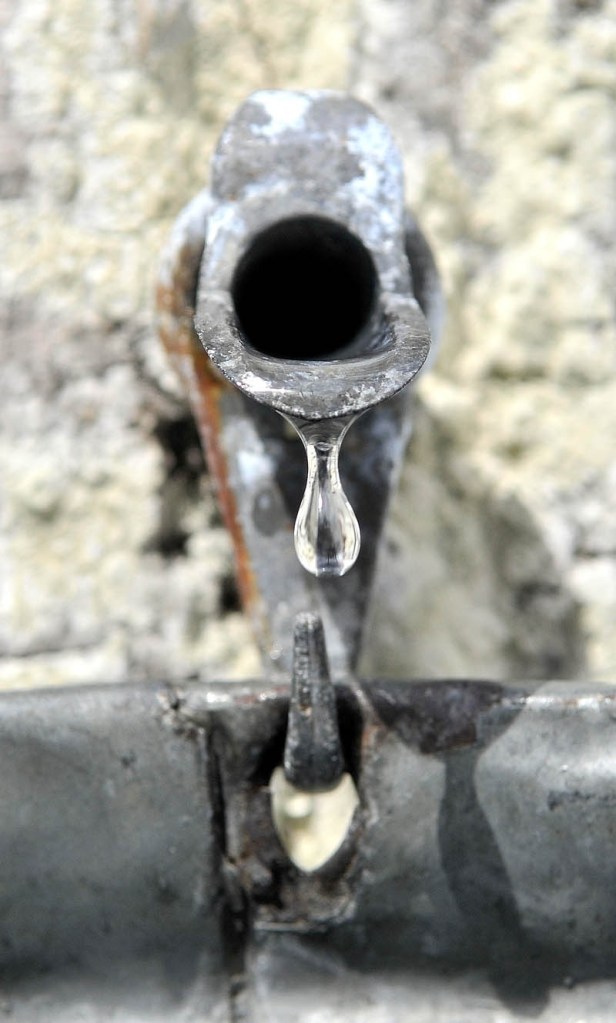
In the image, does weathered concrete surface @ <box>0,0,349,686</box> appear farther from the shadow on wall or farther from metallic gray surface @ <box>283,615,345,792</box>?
metallic gray surface @ <box>283,615,345,792</box>

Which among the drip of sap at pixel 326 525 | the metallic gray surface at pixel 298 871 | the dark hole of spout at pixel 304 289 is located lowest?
the metallic gray surface at pixel 298 871

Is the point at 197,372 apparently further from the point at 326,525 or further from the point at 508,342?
the point at 508,342

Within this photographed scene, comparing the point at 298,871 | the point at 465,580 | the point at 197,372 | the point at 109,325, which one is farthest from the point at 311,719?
the point at 109,325

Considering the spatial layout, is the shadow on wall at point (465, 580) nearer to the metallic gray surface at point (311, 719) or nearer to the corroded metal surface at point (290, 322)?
the corroded metal surface at point (290, 322)

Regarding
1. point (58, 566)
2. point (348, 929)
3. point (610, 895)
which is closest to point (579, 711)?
point (610, 895)

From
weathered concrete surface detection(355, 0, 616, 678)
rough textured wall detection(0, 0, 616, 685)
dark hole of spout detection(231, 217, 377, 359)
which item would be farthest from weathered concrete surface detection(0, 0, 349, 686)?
dark hole of spout detection(231, 217, 377, 359)

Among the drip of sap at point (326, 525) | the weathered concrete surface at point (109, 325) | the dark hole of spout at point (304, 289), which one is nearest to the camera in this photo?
the drip of sap at point (326, 525)

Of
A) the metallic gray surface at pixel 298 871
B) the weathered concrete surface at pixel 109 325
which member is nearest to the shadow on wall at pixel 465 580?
the weathered concrete surface at pixel 109 325
